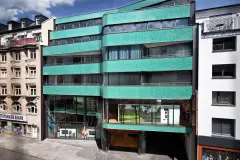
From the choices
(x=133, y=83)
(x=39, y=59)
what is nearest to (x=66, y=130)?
(x=39, y=59)

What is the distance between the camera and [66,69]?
71.7 ft

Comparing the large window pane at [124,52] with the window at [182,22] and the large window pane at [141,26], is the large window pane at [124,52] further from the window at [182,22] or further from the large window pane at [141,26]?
the window at [182,22]

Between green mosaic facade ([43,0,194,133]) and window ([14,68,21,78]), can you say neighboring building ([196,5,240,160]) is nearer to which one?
green mosaic facade ([43,0,194,133])

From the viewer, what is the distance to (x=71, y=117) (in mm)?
23547

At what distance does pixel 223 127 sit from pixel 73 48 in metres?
19.5

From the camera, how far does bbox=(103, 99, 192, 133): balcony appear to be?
16.2m

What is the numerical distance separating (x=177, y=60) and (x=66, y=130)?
18494 mm

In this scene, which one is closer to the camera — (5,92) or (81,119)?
(81,119)

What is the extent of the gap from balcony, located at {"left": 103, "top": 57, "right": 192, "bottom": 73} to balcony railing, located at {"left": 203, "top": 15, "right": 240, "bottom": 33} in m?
3.25

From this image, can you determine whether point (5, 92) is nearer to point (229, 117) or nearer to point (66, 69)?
point (66, 69)

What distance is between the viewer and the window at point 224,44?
14159 millimetres

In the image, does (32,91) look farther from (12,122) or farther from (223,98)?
(223,98)

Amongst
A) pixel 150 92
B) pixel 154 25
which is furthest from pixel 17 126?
pixel 154 25

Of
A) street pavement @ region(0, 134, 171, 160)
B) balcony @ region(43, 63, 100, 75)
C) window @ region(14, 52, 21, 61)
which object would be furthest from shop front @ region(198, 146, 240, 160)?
window @ region(14, 52, 21, 61)
